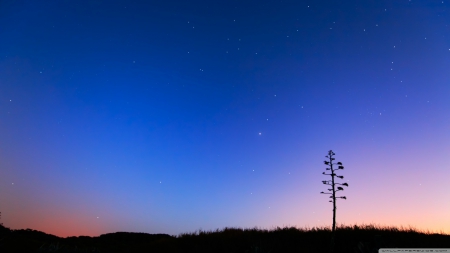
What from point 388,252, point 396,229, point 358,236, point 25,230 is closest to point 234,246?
point 358,236

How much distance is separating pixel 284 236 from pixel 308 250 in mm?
2853

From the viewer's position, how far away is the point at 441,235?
1585 centimetres

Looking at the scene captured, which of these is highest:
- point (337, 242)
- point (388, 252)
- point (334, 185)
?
point (334, 185)

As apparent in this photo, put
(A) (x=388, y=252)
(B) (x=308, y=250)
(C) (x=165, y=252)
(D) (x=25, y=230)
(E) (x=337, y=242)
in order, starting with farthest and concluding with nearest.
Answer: (D) (x=25, y=230)
(C) (x=165, y=252)
(E) (x=337, y=242)
(B) (x=308, y=250)
(A) (x=388, y=252)

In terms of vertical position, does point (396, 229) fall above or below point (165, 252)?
above

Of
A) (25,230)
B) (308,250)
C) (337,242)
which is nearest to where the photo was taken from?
(308,250)

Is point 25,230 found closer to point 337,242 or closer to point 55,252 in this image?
point 55,252

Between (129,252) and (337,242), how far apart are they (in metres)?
12.1

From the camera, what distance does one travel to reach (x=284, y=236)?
16156 millimetres

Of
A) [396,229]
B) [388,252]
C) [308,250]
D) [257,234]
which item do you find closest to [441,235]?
[396,229]

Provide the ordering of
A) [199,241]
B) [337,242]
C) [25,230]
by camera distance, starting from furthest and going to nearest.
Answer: [25,230] < [199,241] < [337,242]

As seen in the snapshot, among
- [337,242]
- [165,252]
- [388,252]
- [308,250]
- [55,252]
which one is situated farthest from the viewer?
[165,252]

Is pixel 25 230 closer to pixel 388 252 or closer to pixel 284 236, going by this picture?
pixel 284 236

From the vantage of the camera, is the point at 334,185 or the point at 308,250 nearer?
the point at 308,250
